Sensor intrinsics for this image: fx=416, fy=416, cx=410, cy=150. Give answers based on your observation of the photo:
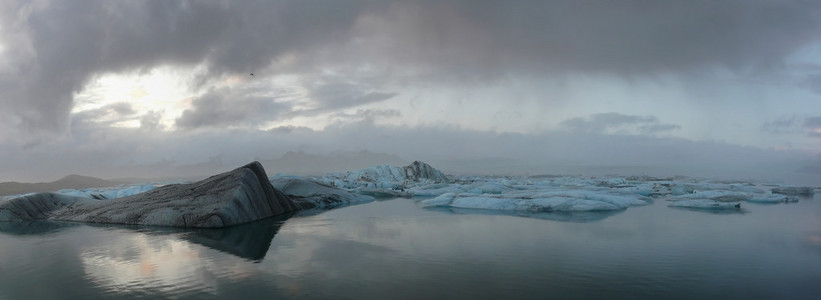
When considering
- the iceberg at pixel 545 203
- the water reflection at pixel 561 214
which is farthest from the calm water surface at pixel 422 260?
the iceberg at pixel 545 203

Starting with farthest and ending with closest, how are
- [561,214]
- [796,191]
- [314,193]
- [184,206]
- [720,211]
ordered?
[796,191] < [314,193] < [720,211] < [561,214] < [184,206]

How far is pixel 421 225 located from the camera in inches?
704

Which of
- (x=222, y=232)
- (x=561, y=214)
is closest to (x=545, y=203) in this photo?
(x=561, y=214)

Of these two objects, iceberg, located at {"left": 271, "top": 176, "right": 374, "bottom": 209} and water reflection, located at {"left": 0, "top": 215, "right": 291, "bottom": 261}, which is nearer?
water reflection, located at {"left": 0, "top": 215, "right": 291, "bottom": 261}

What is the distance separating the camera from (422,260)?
10.9m

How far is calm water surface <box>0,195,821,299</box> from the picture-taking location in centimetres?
832

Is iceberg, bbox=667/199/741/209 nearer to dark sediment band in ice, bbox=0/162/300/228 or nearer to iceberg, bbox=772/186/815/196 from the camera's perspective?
iceberg, bbox=772/186/815/196

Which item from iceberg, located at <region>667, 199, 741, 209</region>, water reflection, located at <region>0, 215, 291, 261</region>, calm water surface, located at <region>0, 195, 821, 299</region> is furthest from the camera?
iceberg, located at <region>667, 199, 741, 209</region>

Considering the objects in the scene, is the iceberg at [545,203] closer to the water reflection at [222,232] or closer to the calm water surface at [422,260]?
the calm water surface at [422,260]

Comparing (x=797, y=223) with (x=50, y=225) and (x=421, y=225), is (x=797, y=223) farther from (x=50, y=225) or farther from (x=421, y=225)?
(x=50, y=225)

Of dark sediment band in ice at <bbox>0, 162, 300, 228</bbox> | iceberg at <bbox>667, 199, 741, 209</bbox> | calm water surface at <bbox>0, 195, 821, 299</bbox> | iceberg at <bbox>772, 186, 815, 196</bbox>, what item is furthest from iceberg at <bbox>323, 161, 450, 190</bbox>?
calm water surface at <bbox>0, 195, 821, 299</bbox>

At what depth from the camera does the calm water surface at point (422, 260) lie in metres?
8.32

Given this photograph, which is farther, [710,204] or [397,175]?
[397,175]

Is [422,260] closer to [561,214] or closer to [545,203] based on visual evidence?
[561,214]
